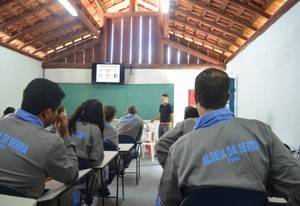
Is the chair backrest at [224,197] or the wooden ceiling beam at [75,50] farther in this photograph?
the wooden ceiling beam at [75,50]

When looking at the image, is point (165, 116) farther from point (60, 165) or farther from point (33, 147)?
point (33, 147)

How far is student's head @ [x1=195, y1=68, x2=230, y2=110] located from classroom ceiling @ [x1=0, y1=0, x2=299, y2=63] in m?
3.00

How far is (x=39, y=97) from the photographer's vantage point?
1523mm

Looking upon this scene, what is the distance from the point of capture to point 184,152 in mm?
1205

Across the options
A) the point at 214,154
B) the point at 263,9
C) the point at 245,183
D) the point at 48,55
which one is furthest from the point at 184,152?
the point at 48,55

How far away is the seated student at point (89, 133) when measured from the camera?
2.45 meters

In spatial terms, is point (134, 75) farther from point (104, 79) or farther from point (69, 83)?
point (69, 83)

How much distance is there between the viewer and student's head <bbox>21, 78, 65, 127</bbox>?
4.99 feet

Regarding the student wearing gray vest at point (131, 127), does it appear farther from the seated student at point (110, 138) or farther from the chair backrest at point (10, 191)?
the chair backrest at point (10, 191)

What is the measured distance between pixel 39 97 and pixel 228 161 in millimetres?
988

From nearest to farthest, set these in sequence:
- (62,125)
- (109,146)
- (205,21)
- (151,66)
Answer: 1. (62,125)
2. (109,146)
3. (205,21)
4. (151,66)

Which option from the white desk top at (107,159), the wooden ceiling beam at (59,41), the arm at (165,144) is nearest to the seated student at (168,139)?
the arm at (165,144)

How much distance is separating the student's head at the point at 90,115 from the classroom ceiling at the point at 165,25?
272 centimetres

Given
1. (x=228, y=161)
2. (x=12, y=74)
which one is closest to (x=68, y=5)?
(x=12, y=74)
